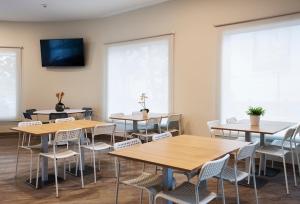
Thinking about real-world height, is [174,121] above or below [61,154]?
above

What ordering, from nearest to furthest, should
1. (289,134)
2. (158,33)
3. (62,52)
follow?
1. (289,134)
2. (158,33)
3. (62,52)

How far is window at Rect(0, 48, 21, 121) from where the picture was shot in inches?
293

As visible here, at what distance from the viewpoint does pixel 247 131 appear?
11.7ft

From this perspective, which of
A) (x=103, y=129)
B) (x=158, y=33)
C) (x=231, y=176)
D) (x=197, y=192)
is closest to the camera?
(x=197, y=192)

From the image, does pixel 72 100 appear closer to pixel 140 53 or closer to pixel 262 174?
pixel 140 53

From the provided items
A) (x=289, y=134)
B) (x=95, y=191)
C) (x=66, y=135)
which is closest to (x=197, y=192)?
(x=95, y=191)

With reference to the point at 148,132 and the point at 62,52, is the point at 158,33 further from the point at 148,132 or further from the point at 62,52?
the point at 62,52

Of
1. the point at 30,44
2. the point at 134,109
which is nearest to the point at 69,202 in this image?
the point at 134,109

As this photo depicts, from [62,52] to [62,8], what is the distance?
1.33 meters

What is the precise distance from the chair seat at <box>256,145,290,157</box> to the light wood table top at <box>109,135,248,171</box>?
3.32 ft

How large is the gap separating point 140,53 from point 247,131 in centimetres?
351

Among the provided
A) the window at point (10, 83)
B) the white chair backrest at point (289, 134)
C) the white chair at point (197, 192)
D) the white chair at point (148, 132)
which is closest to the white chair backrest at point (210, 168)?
the white chair at point (197, 192)

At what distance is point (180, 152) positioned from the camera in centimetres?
237

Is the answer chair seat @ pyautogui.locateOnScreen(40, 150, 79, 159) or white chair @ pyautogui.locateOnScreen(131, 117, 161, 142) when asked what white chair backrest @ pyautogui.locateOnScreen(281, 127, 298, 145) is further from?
chair seat @ pyautogui.locateOnScreen(40, 150, 79, 159)
